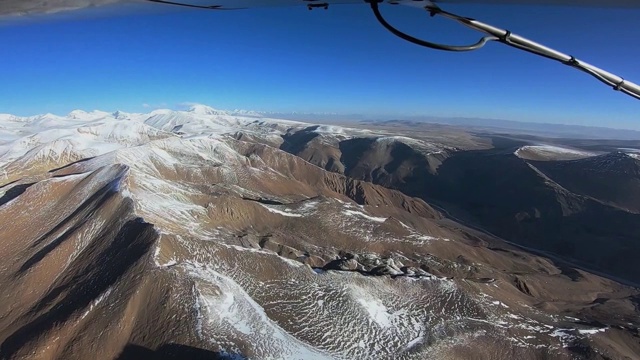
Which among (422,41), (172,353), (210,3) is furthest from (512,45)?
(172,353)

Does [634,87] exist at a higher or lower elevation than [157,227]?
higher

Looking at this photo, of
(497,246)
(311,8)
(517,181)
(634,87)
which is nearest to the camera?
(634,87)

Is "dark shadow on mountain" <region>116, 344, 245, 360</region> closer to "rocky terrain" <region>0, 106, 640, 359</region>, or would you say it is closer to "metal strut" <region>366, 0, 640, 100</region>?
"rocky terrain" <region>0, 106, 640, 359</region>

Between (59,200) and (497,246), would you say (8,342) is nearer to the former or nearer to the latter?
(59,200)

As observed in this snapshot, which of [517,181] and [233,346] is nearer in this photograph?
[233,346]

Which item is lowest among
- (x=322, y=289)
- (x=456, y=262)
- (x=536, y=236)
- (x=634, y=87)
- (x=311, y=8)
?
(x=536, y=236)

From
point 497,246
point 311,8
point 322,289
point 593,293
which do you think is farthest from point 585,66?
point 497,246

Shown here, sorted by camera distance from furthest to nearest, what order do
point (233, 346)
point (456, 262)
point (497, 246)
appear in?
point (497, 246) → point (456, 262) → point (233, 346)

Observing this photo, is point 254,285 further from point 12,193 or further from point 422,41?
point 12,193
